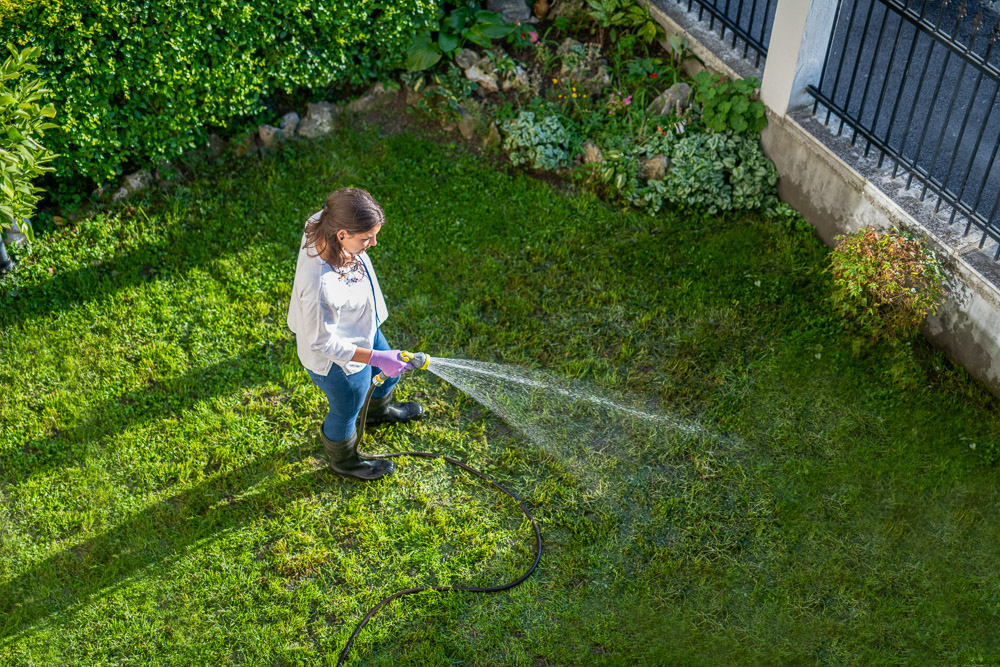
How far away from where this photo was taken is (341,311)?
4.27m

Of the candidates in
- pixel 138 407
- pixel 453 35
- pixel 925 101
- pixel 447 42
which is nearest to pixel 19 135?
pixel 138 407

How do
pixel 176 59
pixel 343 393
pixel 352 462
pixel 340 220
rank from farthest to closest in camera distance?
pixel 176 59, pixel 352 462, pixel 343 393, pixel 340 220

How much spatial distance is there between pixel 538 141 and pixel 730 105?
1542mm

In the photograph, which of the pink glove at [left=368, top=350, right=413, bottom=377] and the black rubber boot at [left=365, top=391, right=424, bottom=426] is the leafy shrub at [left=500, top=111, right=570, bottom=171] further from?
the pink glove at [left=368, top=350, right=413, bottom=377]

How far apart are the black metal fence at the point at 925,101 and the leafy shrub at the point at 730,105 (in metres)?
0.48

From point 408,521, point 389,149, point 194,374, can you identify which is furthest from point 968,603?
point 389,149

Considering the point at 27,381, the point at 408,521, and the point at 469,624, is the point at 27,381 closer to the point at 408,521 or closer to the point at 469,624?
the point at 408,521

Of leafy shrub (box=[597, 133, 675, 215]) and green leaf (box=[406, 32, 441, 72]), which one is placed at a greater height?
green leaf (box=[406, 32, 441, 72])

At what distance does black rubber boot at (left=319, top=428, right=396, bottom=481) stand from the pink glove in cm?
72

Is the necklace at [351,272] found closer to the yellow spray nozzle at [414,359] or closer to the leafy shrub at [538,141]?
the yellow spray nozzle at [414,359]

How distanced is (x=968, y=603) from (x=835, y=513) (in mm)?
788

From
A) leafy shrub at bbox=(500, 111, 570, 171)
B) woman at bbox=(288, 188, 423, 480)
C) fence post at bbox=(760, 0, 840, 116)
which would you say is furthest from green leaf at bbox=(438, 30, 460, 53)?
woman at bbox=(288, 188, 423, 480)

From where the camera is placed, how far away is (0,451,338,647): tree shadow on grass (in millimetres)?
4590

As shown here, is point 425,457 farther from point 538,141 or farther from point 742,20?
point 742,20
